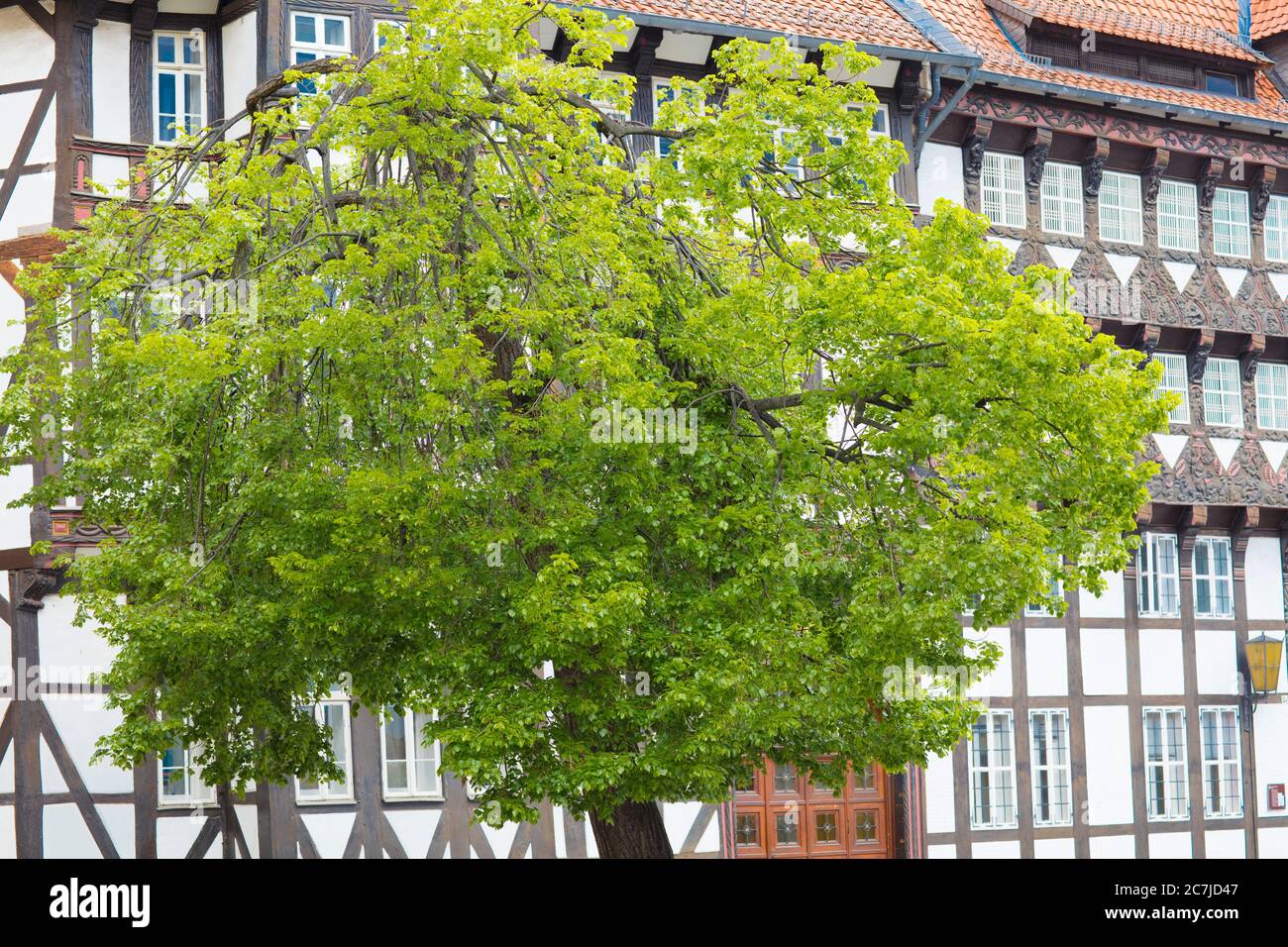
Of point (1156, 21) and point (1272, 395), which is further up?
point (1156, 21)

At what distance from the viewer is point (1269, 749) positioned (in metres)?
25.1

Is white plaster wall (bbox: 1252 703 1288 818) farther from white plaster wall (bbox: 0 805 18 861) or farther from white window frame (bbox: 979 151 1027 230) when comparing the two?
white plaster wall (bbox: 0 805 18 861)

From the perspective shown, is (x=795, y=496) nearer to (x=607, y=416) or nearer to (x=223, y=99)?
(x=607, y=416)

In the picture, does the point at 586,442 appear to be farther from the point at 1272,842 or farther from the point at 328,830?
the point at 1272,842

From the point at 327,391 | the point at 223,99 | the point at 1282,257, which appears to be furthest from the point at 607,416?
the point at 1282,257

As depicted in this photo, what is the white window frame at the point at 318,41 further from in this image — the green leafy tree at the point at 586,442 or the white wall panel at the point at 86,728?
the white wall panel at the point at 86,728

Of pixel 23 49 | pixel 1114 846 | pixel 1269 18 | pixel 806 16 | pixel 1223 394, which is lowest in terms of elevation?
pixel 1114 846

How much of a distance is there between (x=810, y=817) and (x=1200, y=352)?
29.4ft

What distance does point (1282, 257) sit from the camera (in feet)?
86.5

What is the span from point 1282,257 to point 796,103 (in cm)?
1598

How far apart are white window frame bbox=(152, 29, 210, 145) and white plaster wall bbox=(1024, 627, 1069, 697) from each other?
12.6m

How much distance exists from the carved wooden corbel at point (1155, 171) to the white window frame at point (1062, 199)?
45.1 inches

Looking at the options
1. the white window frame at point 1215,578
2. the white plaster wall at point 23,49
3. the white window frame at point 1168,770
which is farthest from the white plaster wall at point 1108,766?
the white plaster wall at point 23,49

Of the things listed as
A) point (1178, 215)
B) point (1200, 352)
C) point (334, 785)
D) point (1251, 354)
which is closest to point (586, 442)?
point (334, 785)
